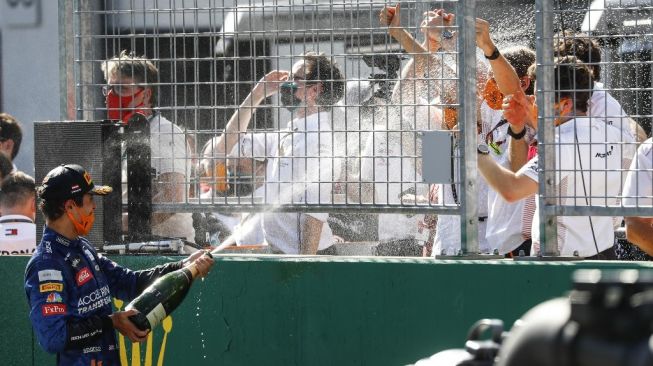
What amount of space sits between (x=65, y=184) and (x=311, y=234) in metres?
1.87

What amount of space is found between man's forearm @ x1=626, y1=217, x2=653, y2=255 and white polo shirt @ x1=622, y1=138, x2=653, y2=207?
276 mm

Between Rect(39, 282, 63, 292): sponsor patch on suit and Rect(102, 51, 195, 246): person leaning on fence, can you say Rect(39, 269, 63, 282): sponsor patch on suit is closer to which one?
Rect(39, 282, 63, 292): sponsor patch on suit

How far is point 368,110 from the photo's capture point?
6.33 meters

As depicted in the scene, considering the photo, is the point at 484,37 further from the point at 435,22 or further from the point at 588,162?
the point at 588,162

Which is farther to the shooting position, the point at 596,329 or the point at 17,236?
the point at 17,236

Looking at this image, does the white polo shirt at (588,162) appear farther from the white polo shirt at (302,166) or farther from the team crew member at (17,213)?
the team crew member at (17,213)

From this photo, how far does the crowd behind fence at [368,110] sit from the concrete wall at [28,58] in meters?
7.88

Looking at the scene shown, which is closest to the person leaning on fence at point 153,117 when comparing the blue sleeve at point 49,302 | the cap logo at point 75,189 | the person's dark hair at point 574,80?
the cap logo at point 75,189

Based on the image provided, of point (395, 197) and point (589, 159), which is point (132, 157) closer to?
point (395, 197)

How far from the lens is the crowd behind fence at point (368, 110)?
5.87 meters

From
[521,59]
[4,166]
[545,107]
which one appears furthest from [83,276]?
[4,166]

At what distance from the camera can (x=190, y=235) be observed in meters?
7.28

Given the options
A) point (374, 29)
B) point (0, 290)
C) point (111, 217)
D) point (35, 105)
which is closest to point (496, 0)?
point (374, 29)

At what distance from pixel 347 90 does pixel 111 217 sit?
58.5 inches
